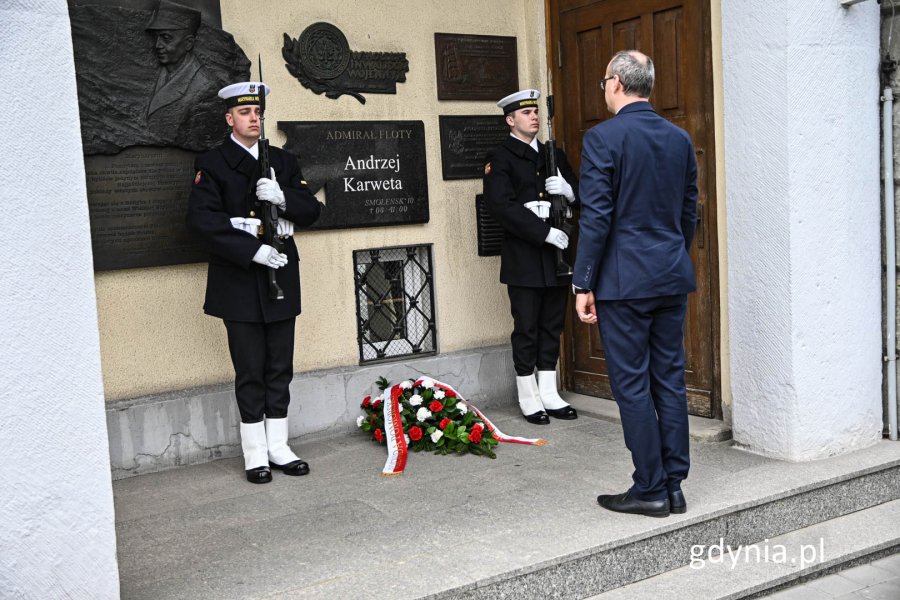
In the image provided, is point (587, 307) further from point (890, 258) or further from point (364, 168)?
point (364, 168)

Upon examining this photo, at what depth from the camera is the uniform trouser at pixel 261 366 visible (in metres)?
5.11

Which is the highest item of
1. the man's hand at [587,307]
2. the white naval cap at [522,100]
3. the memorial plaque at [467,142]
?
the white naval cap at [522,100]

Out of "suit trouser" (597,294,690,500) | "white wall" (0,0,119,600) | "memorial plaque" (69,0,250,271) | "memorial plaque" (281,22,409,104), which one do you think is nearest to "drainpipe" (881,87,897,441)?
"suit trouser" (597,294,690,500)

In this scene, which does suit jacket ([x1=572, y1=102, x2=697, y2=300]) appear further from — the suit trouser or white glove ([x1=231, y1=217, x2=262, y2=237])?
white glove ([x1=231, y1=217, x2=262, y2=237])

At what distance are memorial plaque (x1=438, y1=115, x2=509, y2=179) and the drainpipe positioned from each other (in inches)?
97.1

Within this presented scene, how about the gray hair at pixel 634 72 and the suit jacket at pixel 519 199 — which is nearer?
the gray hair at pixel 634 72

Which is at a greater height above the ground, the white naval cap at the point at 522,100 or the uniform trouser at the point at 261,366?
the white naval cap at the point at 522,100

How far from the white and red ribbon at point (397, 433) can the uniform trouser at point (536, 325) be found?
20.1 inches

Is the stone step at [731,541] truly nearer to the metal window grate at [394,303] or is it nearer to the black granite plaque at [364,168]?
the metal window grate at [394,303]

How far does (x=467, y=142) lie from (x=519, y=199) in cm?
72

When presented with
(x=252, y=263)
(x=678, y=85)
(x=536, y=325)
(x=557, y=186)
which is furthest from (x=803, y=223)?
(x=252, y=263)

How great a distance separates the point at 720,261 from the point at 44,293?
12.2 feet

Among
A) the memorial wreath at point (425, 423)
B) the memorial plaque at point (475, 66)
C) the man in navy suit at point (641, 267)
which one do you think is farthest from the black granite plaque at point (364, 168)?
the man in navy suit at point (641, 267)

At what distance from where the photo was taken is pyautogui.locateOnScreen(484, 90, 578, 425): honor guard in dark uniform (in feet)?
19.4
